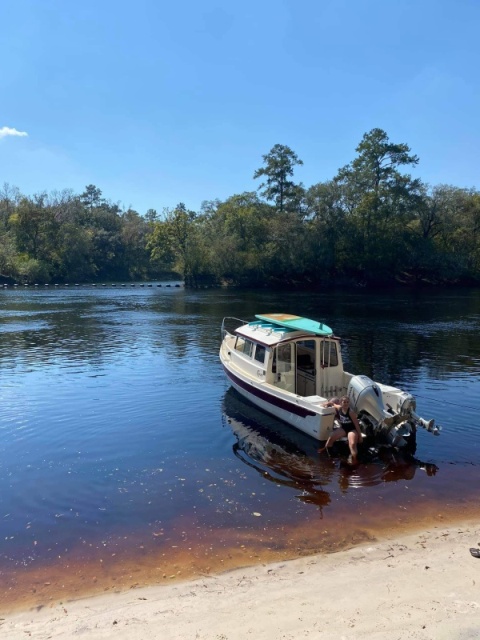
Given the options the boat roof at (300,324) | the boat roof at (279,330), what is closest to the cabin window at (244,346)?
the boat roof at (279,330)

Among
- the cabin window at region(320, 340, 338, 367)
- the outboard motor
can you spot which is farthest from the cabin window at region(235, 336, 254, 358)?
the outboard motor

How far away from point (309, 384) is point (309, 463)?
13.7ft

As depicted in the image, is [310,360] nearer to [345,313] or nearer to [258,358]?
[258,358]

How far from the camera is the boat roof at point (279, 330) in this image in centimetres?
1808

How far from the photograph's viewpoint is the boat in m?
15.1

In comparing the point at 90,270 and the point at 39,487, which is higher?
the point at 90,270

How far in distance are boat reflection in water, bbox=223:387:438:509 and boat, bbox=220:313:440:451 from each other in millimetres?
467

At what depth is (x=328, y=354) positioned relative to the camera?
18.0 metres

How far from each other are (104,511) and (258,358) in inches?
359

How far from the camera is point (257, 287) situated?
3644 inches

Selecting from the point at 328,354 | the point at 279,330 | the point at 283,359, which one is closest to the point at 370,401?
the point at 328,354

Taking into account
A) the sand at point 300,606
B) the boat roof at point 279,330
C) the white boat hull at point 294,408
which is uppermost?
the boat roof at point 279,330

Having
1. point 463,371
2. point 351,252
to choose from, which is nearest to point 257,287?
point 351,252

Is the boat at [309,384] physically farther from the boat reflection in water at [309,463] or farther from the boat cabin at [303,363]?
the boat reflection in water at [309,463]
